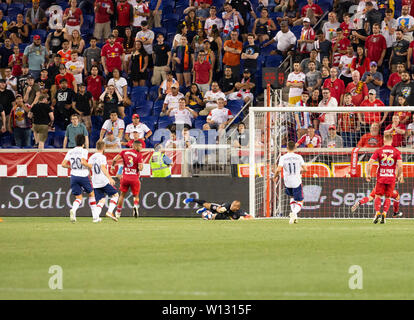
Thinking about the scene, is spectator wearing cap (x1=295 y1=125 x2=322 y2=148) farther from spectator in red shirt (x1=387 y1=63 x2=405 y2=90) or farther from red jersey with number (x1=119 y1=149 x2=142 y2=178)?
red jersey with number (x1=119 y1=149 x2=142 y2=178)

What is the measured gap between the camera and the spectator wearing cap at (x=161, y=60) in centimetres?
2745

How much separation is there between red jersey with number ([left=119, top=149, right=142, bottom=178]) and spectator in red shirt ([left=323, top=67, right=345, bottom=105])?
6595mm

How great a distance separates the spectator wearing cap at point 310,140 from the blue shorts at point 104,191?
18.6 ft

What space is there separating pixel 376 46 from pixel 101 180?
1003cm

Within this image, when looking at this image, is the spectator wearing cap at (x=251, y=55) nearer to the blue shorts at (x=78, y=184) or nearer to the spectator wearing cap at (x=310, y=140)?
the spectator wearing cap at (x=310, y=140)

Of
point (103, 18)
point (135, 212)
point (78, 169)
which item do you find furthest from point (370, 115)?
point (103, 18)

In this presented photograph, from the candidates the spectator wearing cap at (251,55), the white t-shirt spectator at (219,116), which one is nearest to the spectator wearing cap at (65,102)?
the white t-shirt spectator at (219,116)

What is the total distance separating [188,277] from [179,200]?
46.5ft

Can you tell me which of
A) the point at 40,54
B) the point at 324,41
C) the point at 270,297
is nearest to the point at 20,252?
the point at 270,297

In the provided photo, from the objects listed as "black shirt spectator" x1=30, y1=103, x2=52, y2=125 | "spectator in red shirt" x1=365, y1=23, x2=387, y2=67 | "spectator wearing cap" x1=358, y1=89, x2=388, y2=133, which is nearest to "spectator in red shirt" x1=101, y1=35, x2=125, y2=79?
"black shirt spectator" x1=30, y1=103, x2=52, y2=125

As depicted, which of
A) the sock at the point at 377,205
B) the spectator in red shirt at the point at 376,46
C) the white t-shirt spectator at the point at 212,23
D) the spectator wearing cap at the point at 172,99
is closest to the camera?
the sock at the point at 377,205

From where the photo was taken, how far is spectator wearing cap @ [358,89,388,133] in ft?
74.9

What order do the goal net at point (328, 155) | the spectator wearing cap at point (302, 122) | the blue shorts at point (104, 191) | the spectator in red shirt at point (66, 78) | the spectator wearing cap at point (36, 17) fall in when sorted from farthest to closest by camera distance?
the spectator wearing cap at point (36, 17), the spectator in red shirt at point (66, 78), the spectator wearing cap at point (302, 122), the goal net at point (328, 155), the blue shorts at point (104, 191)
